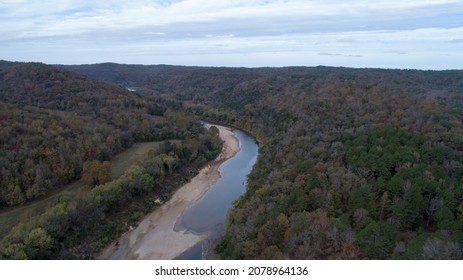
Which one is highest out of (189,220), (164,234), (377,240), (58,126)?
(58,126)

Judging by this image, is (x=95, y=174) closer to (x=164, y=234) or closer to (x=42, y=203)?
(x=42, y=203)

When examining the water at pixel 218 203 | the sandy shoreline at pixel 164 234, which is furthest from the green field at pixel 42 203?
the water at pixel 218 203

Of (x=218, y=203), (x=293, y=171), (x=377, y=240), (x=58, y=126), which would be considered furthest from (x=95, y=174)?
(x=377, y=240)

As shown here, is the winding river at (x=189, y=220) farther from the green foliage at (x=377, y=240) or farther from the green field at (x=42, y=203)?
the green foliage at (x=377, y=240)

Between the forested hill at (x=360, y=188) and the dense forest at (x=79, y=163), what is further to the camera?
the dense forest at (x=79, y=163)

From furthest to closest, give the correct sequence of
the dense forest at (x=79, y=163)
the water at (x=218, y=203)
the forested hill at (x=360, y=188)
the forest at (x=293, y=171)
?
1. the water at (x=218, y=203)
2. the dense forest at (x=79, y=163)
3. the forest at (x=293, y=171)
4. the forested hill at (x=360, y=188)

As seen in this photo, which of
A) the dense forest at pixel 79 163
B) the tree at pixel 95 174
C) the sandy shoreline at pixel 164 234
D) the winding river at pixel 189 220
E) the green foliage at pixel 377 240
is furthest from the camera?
the tree at pixel 95 174

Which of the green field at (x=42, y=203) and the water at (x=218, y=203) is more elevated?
the green field at (x=42, y=203)

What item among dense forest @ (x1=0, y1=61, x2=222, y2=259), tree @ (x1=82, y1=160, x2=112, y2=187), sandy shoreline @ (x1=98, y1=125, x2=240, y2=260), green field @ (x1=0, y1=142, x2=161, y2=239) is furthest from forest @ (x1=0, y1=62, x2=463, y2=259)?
sandy shoreline @ (x1=98, y1=125, x2=240, y2=260)
